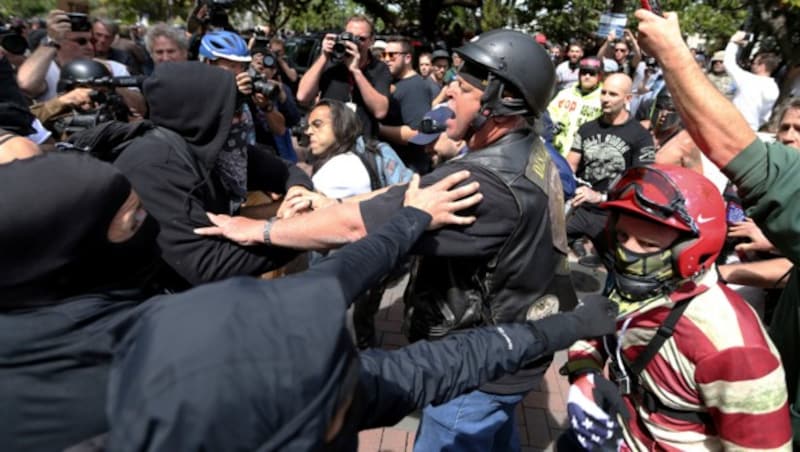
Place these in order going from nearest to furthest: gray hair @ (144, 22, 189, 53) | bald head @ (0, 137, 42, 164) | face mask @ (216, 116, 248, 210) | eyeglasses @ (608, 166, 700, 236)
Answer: eyeglasses @ (608, 166, 700, 236)
bald head @ (0, 137, 42, 164)
face mask @ (216, 116, 248, 210)
gray hair @ (144, 22, 189, 53)

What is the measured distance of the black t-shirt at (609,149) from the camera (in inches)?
196

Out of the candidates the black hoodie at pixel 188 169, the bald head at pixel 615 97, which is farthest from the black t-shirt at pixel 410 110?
the black hoodie at pixel 188 169

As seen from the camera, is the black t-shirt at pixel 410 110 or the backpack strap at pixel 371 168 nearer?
the backpack strap at pixel 371 168

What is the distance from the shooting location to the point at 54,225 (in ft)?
3.53

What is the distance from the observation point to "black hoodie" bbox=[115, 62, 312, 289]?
6.03 ft

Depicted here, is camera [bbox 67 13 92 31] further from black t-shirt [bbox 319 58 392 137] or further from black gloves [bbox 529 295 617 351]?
black gloves [bbox 529 295 617 351]

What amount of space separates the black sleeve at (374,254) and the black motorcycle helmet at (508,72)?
583 mm

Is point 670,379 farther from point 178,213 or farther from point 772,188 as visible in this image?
point 178,213

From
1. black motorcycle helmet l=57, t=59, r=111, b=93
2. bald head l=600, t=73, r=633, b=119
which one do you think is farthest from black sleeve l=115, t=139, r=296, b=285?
bald head l=600, t=73, r=633, b=119

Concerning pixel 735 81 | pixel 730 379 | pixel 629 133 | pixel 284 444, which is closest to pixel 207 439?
pixel 284 444

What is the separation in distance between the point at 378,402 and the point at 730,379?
43.5 inches

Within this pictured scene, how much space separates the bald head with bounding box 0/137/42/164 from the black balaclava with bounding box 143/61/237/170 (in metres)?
0.48

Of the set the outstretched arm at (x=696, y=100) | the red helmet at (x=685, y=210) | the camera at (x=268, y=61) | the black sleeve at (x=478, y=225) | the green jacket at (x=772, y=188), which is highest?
the outstretched arm at (x=696, y=100)

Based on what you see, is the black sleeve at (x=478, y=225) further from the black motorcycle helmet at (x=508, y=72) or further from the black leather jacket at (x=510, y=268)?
the black motorcycle helmet at (x=508, y=72)
